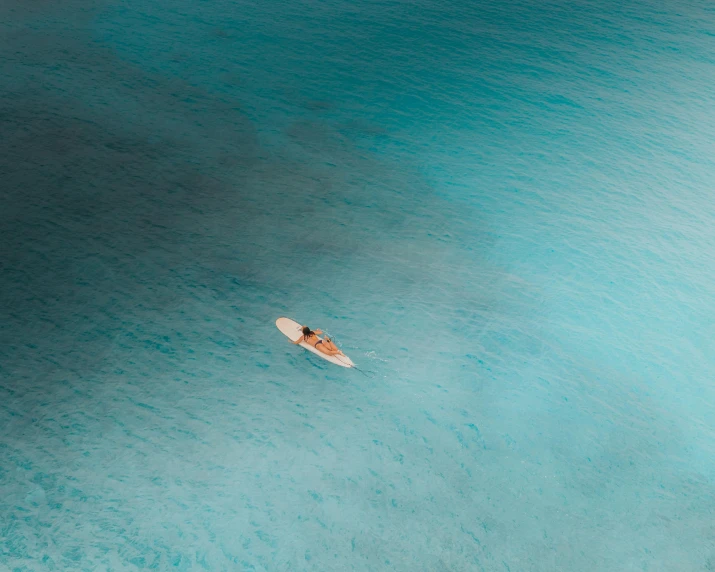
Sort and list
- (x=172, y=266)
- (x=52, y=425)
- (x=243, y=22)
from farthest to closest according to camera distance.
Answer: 1. (x=243, y=22)
2. (x=172, y=266)
3. (x=52, y=425)

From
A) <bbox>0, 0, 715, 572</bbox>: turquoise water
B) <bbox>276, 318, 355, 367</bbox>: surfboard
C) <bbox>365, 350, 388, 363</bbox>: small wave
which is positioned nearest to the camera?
<bbox>0, 0, 715, 572</bbox>: turquoise water

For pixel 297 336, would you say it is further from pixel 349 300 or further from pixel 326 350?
pixel 349 300

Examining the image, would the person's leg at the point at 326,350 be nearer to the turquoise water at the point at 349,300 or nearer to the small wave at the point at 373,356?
the turquoise water at the point at 349,300

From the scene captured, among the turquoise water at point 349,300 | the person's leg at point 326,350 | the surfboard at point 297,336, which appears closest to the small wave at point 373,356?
the turquoise water at point 349,300

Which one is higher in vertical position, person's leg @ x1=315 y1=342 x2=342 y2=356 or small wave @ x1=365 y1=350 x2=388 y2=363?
person's leg @ x1=315 y1=342 x2=342 y2=356

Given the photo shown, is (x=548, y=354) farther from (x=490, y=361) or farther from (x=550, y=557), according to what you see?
(x=550, y=557)

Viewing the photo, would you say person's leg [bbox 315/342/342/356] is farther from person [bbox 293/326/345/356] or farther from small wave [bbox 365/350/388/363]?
small wave [bbox 365/350/388/363]

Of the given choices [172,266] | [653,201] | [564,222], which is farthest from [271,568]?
[653,201]

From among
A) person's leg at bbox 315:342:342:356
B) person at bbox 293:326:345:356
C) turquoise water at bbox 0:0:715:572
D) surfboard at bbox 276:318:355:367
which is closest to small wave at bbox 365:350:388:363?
turquoise water at bbox 0:0:715:572
